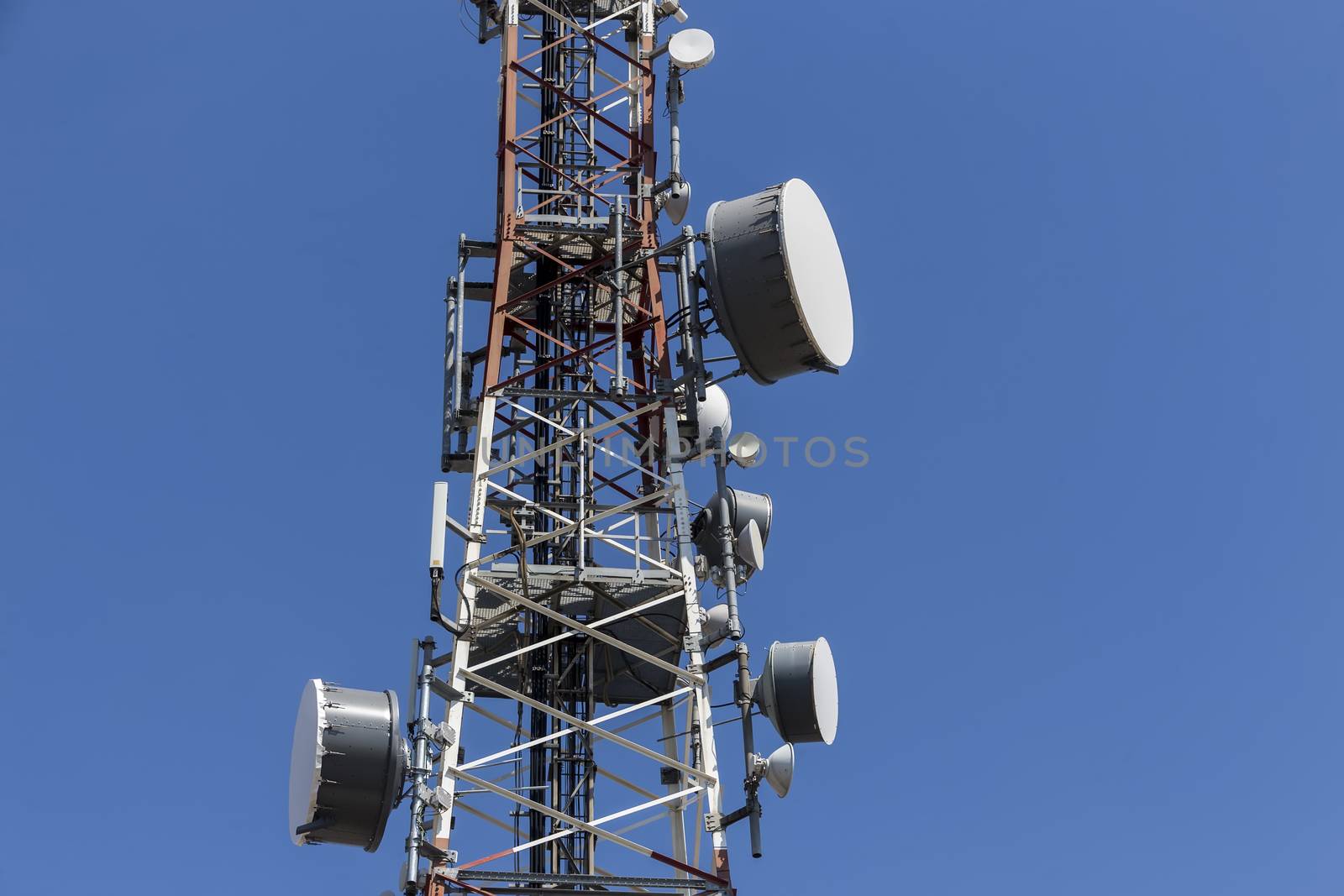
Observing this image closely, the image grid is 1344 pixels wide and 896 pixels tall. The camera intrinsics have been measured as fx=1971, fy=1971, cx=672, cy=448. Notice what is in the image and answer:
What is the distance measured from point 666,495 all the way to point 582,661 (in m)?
2.82

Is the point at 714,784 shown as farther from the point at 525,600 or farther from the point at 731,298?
the point at 731,298

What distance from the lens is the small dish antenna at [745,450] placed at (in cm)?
3023

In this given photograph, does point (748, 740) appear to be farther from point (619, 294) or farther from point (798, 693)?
point (619, 294)

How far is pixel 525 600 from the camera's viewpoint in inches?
1102

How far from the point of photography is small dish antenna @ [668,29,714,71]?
32.1m

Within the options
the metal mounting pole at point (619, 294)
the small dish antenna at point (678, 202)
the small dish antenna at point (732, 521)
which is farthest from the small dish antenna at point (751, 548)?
the small dish antenna at point (678, 202)

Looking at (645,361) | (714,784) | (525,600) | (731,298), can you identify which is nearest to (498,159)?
(645,361)

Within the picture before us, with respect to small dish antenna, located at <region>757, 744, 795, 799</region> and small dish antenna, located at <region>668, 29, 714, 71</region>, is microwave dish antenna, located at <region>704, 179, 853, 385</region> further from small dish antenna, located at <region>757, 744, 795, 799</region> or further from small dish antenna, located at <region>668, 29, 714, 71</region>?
small dish antenna, located at <region>757, 744, 795, 799</region>

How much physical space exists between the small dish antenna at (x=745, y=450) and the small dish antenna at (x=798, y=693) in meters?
3.87

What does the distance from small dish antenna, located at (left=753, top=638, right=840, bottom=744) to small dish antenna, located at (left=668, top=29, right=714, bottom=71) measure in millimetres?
10282

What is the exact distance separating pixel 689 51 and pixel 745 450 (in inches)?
269

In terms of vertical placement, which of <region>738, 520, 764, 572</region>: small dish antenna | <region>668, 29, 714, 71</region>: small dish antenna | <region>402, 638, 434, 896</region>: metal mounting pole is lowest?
<region>402, 638, 434, 896</region>: metal mounting pole

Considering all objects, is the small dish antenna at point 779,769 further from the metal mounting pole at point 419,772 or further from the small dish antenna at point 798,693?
the metal mounting pole at point 419,772

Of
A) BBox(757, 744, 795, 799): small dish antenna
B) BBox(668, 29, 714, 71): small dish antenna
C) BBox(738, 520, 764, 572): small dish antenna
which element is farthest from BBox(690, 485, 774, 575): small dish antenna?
BBox(668, 29, 714, 71): small dish antenna
